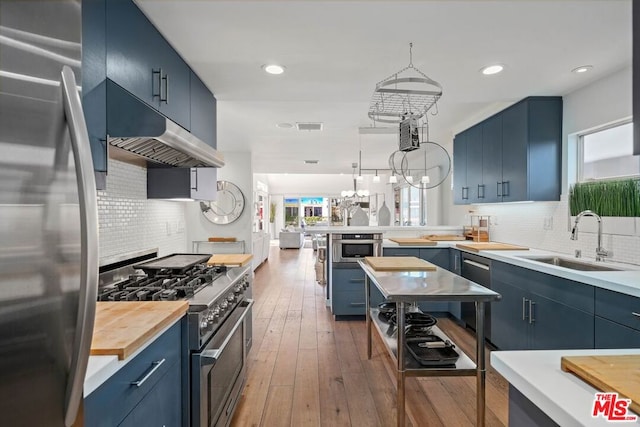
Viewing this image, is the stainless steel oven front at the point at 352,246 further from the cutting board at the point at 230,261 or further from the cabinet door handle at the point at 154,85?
the cabinet door handle at the point at 154,85

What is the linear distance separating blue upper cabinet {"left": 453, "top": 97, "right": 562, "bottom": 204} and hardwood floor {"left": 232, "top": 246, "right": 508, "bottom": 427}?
157 cm

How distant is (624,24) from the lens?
1.99 m

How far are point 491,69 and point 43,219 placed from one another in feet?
9.29

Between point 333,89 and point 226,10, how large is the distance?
132 centimetres

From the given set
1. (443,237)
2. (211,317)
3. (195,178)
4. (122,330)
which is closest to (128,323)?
(122,330)

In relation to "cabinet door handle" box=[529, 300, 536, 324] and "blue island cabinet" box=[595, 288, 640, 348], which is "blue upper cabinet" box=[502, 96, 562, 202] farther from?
"blue island cabinet" box=[595, 288, 640, 348]

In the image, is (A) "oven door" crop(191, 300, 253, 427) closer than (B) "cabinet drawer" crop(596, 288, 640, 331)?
Yes

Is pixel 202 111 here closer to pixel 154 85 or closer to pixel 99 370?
pixel 154 85

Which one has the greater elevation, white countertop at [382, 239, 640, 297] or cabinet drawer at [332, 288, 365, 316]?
white countertop at [382, 239, 640, 297]

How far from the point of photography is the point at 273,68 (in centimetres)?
257

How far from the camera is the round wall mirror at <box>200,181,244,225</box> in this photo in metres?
6.13

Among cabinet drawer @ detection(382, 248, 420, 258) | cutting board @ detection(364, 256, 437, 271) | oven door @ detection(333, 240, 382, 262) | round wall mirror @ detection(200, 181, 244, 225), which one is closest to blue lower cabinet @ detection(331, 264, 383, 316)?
oven door @ detection(333, 240, 382, 262)

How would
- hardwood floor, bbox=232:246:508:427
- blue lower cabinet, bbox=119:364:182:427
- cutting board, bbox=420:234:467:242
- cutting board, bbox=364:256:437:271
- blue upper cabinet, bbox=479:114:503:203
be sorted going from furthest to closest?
cutting board, bbox=420:234:467:242 → blue upper cabinet, bbox=479:114:503:203 → cutting board, bbox=364:256:437:271 → hardwood floor, bbox=232:246:508:427 → blue lower cabinet, bbox=119:364:182:427

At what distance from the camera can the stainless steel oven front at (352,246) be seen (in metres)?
4.30
